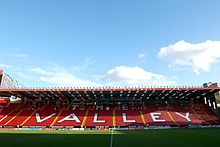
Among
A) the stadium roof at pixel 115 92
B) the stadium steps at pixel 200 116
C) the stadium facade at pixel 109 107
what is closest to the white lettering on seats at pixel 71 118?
the stadium facade at pixel 109 107

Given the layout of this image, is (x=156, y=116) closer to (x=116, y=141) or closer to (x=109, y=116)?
(x=109, y=116)

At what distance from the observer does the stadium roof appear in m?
45.2

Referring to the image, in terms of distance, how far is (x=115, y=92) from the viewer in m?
47.2

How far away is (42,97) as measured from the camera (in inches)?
2053

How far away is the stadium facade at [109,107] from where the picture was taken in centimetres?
4312

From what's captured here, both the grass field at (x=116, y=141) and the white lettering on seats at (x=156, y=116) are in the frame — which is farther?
the white lettering on seats at (x=156, y=116)

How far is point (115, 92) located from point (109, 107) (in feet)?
17.4

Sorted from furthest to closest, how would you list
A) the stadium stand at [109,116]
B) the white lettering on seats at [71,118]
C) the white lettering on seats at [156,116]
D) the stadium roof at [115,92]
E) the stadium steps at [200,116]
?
the stadium roof at [115,92]
the white lettering on seats at [71,118]
the white lettering on seats at [156,116]
the stadium stand at [109,116]
the stadium steps at [200,116]

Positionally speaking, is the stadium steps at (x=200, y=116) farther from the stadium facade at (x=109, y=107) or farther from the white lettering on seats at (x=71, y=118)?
the white lettering on seats at (x=71, y=118)

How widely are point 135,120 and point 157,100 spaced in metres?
11.7

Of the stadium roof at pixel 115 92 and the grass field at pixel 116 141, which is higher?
the stadium roof at pixel 115 92

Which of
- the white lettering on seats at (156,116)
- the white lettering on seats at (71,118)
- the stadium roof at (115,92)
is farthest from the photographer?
the stadium roof at (115,92)

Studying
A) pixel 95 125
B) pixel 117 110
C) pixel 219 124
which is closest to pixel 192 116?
pixel 219 124

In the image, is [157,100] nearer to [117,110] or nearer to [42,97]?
[117,110]
